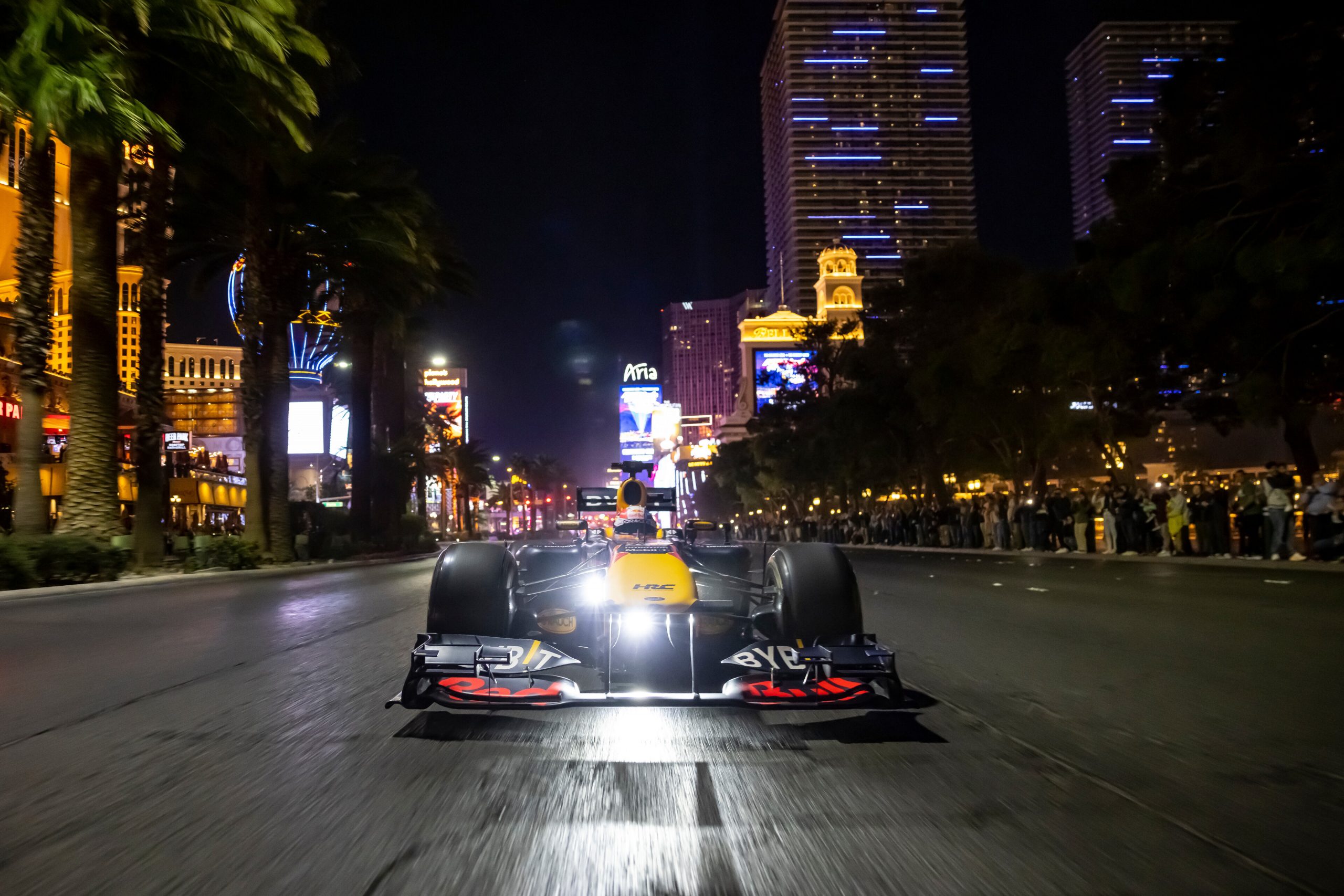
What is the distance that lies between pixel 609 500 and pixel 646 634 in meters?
4.37

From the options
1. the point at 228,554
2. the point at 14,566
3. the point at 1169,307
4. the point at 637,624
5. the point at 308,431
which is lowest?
the point at 228,554

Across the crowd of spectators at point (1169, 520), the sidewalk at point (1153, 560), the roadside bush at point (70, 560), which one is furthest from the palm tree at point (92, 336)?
the crowd of spectators at point (1169, 520)

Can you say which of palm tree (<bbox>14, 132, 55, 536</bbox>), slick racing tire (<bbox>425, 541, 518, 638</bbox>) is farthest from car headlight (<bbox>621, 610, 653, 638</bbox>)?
palm tree (<bbox>14, 132, 55, 536</bbox>)

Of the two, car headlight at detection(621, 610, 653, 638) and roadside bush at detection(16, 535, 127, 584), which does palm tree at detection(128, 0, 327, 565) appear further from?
car headlight at detection(621, 610, 653, 638)

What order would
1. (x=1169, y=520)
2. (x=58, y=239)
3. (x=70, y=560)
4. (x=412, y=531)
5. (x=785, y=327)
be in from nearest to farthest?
1. (x=70, y=560)
2. (x=1169, y=520)
3. (x=412, y=531)
4. (x=58, y=239)
5. (x=785, y=327)

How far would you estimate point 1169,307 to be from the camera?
97.9 feet

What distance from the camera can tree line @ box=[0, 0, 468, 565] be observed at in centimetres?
1819

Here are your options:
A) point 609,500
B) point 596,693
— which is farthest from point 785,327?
point 596,693

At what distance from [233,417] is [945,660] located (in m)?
91.3

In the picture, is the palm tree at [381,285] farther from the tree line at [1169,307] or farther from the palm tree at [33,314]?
the tree line at [1169,307]

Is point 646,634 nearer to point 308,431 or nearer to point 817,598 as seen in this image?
point 817,598

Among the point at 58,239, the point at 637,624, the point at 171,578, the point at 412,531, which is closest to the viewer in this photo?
the point at 637,624

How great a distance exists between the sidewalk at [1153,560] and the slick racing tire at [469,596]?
6749 mm

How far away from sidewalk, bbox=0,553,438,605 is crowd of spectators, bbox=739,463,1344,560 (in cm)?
1537
